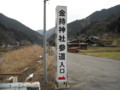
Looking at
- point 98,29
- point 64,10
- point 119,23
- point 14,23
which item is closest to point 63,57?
point 64,10

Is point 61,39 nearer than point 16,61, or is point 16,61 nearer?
point 61,39

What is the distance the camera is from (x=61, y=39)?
6.27m

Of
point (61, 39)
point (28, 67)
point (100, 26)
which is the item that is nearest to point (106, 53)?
point (28, 67)

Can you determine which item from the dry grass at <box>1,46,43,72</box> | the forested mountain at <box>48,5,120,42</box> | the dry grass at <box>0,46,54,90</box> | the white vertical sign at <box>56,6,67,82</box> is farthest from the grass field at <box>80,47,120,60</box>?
the forested mountain at <box>48,5,120,42</box>

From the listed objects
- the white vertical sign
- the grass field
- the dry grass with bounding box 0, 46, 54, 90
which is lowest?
the dry grass with bounding box 0, 46, 54, 90

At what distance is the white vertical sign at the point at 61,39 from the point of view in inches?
245

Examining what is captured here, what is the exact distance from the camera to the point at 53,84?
679cm

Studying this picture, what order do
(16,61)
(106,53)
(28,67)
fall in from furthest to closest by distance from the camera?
(106,53) < (16,61) < (28,67)

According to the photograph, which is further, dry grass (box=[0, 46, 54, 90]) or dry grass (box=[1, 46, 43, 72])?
dry grass (box=[1, 46, 43, 72])

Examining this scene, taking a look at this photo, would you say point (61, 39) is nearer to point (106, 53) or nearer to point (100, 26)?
point (106, 53)

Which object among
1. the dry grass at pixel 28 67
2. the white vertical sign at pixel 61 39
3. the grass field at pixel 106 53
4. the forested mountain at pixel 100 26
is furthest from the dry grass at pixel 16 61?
the forested mountain at pixel 100 26

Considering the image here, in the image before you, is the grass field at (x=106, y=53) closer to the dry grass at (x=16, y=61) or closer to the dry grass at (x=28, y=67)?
the dry grass at (x=16, y=61)

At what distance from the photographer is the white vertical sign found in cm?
623

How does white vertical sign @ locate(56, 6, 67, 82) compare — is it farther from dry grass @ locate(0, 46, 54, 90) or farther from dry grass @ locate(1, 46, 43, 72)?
dry grass @ locate(1, 46, 43, 72)
